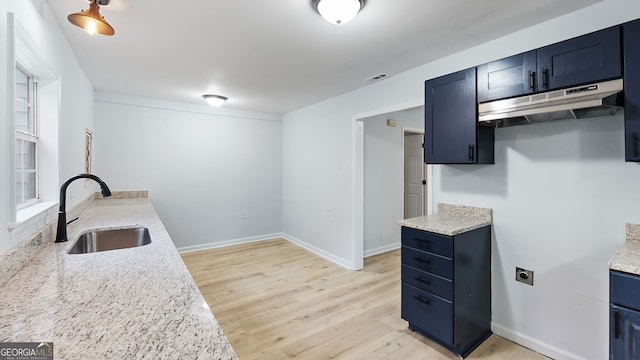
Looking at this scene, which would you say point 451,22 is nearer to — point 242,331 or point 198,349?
point 198,349

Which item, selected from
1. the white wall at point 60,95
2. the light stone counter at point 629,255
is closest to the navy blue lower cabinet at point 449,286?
the light stone counter at point 629,255

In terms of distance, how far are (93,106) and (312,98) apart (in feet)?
9.83

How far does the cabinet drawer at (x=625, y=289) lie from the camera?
1.30 meters

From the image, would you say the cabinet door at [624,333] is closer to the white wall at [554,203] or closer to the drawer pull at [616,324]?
the drawer pull at [616,324]

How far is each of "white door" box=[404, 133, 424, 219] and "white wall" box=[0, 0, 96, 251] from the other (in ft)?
15.1

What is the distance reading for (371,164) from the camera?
14.2 feet

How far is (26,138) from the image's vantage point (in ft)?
6.07

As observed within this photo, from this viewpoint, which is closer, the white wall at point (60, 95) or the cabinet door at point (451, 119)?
the white wall at point (60, 95)

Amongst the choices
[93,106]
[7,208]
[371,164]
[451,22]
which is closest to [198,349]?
[7,208]

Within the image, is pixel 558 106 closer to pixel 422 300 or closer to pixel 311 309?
pixel 422 300

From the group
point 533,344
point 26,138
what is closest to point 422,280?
point 533,344

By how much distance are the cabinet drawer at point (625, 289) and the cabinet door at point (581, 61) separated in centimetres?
109

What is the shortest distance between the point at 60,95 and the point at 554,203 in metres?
3.75

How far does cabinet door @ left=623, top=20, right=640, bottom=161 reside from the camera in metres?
1.49
